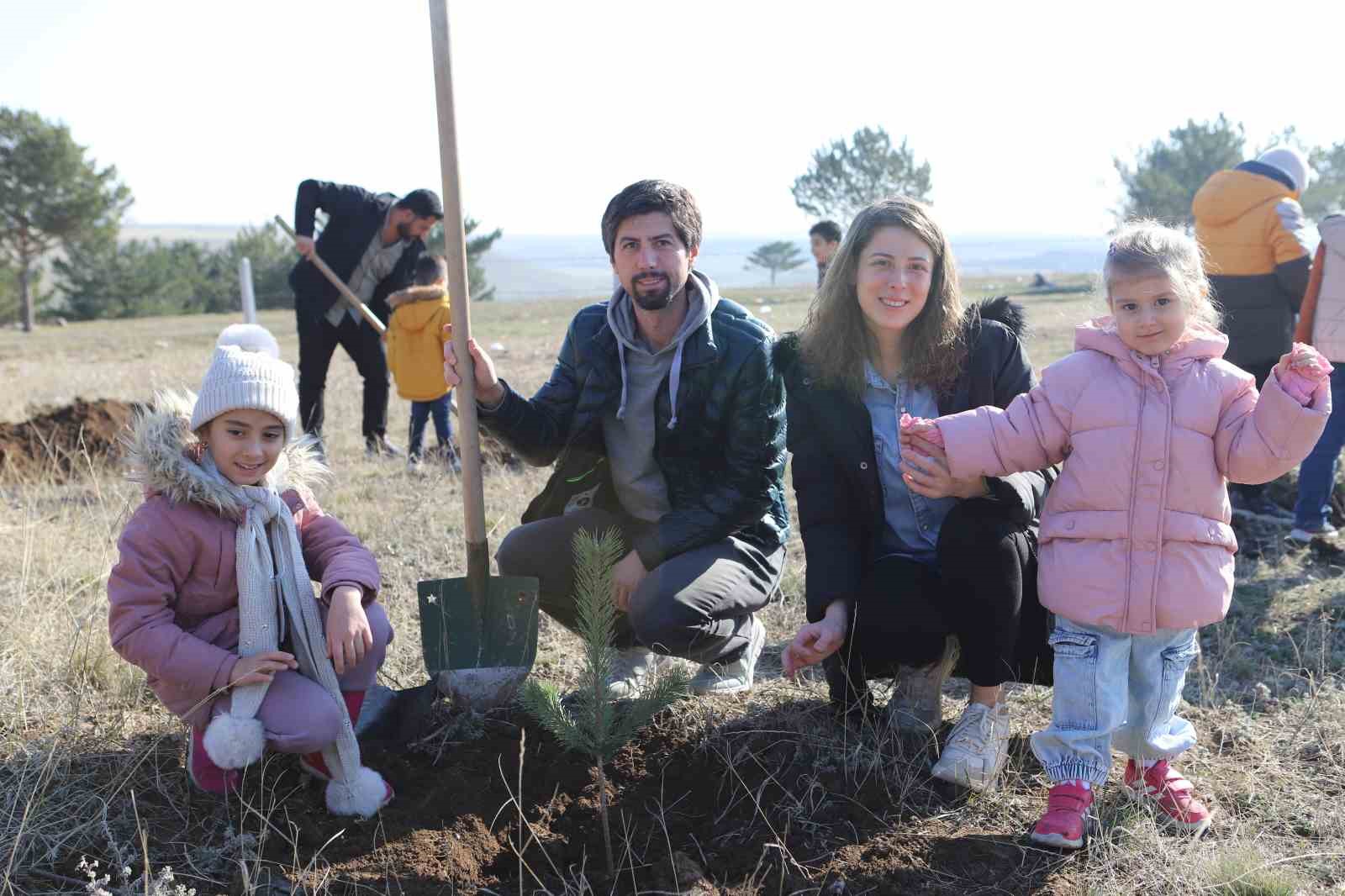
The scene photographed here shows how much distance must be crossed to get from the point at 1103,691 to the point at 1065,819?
1.00 ft

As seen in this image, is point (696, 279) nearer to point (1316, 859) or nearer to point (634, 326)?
point (634, 326)

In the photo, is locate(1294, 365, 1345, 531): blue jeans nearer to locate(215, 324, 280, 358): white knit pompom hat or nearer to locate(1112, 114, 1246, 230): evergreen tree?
locate(215, 324, 280, 358): white knit pompom hat

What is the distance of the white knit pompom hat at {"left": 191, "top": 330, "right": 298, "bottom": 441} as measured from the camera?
7.82 ft

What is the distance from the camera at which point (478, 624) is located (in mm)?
3143

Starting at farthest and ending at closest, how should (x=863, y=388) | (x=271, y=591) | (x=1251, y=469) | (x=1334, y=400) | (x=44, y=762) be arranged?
(x=1334, y=400)
(x=863, y=388)
(x=44, y=762)
(x=271, y=591)
(x=1251, y=469)

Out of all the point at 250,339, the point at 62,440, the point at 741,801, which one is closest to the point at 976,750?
the point at 741,801

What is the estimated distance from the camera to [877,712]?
2973mm

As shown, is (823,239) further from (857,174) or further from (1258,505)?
(857,174)

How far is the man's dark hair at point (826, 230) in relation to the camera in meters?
7.87

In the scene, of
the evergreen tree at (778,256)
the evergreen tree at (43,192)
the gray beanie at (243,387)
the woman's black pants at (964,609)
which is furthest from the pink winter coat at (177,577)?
the evergreen tree at (778,256)

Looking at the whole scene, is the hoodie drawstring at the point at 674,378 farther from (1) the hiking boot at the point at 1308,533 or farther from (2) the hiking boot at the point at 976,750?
(1) the hiking boot at the point at 1308,533

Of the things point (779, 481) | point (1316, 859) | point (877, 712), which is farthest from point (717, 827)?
point (1316, 859)

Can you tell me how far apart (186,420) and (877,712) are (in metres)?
2.01

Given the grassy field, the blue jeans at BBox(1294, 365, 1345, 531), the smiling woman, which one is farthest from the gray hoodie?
the blue jeans at BBox(1294, 365, 1345, 531)
